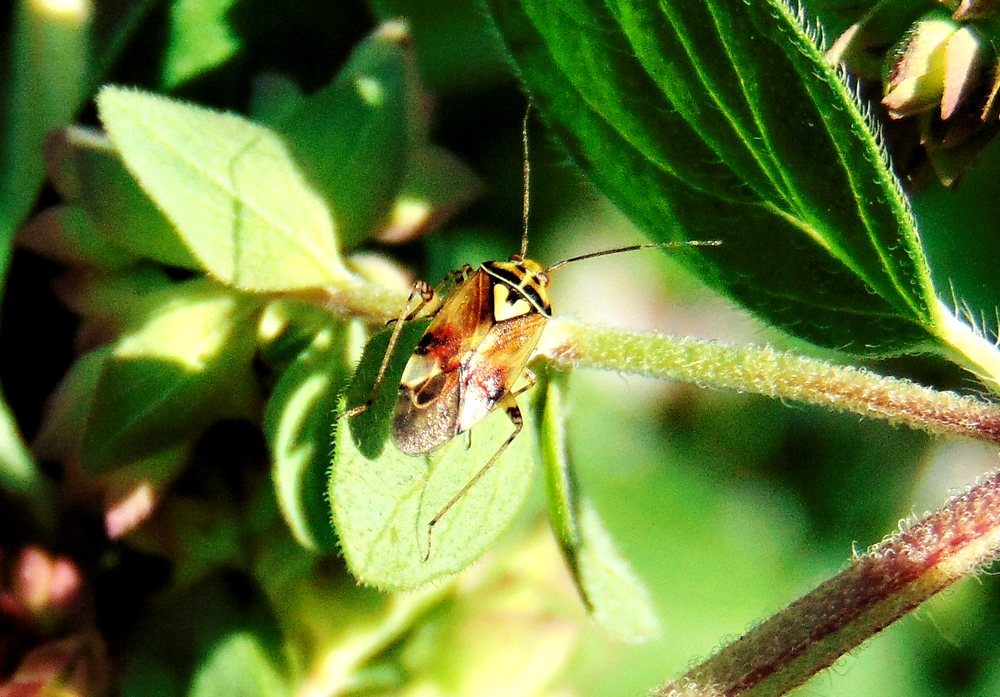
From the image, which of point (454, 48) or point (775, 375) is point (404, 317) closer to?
point (775, 375)

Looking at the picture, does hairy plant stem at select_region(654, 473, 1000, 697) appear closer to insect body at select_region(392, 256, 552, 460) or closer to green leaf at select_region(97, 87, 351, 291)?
insect body at select_region(392, 256, 552, 460)

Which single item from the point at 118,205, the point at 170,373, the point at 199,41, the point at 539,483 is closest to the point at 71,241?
the point at 118,205

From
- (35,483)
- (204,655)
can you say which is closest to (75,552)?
(35,483)

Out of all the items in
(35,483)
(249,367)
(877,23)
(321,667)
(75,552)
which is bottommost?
(321,667)

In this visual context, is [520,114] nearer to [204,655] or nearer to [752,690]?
[204,655]

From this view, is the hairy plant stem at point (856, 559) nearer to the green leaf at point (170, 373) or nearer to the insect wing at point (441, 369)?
the insect wing at point (441, 369)

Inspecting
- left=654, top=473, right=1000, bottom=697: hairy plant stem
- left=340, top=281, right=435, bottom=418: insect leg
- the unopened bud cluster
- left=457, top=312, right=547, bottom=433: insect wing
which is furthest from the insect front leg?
the unopened bud cluster
